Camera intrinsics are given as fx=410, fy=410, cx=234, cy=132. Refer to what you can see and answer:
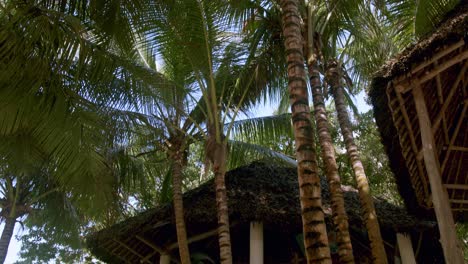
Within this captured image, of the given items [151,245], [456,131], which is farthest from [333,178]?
[151,245]

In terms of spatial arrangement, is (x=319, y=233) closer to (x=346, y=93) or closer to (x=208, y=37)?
(x=208, y=37)

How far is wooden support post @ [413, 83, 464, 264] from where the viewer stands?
3986 mm

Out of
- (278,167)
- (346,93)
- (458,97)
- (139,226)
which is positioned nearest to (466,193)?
(458,97)

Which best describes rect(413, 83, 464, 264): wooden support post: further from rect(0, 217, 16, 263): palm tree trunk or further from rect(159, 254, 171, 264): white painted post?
rect(0, 217, 16, 263): palm tree trunk

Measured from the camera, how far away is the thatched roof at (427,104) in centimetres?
437

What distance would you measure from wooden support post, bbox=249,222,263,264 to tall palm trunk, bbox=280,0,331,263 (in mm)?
3837

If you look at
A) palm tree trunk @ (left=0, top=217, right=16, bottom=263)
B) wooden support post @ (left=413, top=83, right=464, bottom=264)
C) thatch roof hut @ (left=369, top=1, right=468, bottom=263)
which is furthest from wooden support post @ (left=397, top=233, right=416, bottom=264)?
palm tree trunk @ (left=0, top=217, right=16, bottom=263)

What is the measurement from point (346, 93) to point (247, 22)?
263 centimetres

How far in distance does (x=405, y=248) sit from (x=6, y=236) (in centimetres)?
1075

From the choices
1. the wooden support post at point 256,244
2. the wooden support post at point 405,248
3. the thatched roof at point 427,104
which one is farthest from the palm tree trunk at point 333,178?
the wooden support post at point 405,248

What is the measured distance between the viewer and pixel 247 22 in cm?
782

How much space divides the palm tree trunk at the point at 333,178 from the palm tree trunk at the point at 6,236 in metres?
10.1

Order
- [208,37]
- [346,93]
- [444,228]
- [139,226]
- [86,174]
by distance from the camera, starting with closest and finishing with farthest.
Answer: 1. [444,228]
2. [86,174]
3. [208,37]
4. [139,226]
5. [346,93]

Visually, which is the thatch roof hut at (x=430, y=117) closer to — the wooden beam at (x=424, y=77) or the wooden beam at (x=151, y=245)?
the wooden beam at (x=424, y=77)
